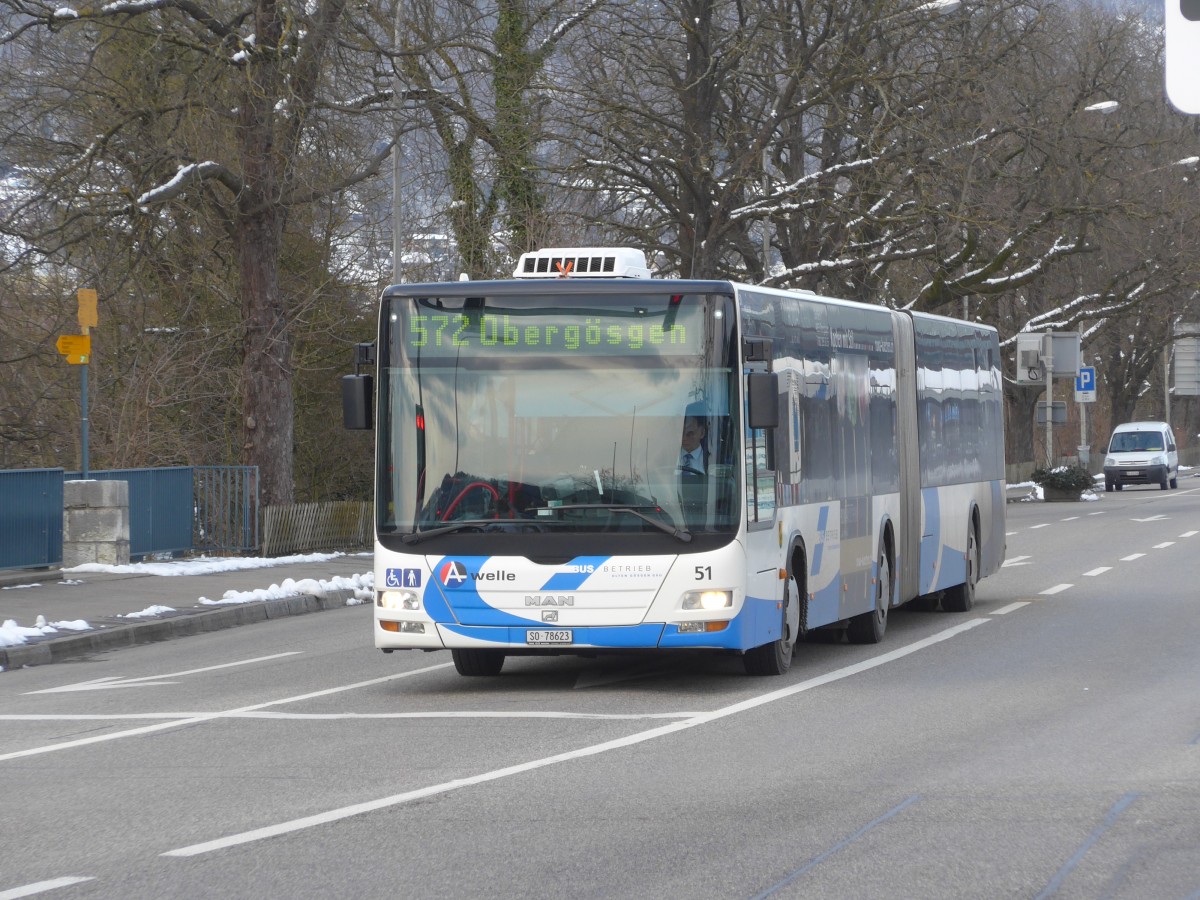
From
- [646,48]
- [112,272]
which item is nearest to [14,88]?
[112,272]

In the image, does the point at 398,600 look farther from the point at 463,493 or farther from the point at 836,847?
the point at 836,847

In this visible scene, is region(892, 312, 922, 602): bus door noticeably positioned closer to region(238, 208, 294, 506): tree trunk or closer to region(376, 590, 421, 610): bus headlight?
region(376, 590, 421, 610): bus headlight

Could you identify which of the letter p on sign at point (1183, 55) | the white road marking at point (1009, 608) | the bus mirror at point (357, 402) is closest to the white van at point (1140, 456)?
the white road marking at point (1009, 608)

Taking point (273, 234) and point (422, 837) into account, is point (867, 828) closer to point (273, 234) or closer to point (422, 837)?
point (422, 837)

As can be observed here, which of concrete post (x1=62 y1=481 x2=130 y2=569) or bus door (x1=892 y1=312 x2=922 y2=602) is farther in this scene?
concrete post (x1=62 y1=481 x2=130 y2=569)

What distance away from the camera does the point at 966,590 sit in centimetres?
1836

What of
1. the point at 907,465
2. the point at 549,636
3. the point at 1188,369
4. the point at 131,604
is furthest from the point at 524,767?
the point at 1188,369

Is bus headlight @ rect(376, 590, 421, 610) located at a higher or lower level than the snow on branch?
lower

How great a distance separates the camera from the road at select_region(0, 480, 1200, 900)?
661 cm

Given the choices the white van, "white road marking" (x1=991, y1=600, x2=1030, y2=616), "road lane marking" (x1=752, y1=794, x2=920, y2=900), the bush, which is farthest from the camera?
the white van

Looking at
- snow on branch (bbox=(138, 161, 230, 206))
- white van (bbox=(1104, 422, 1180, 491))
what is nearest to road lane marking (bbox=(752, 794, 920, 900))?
snow on branch (bbox=(138, 161, 230, 206))

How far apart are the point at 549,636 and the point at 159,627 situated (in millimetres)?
7346

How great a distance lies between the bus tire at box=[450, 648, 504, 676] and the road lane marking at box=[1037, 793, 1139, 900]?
19.7 ft

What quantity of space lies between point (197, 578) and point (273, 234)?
20.0 feet
